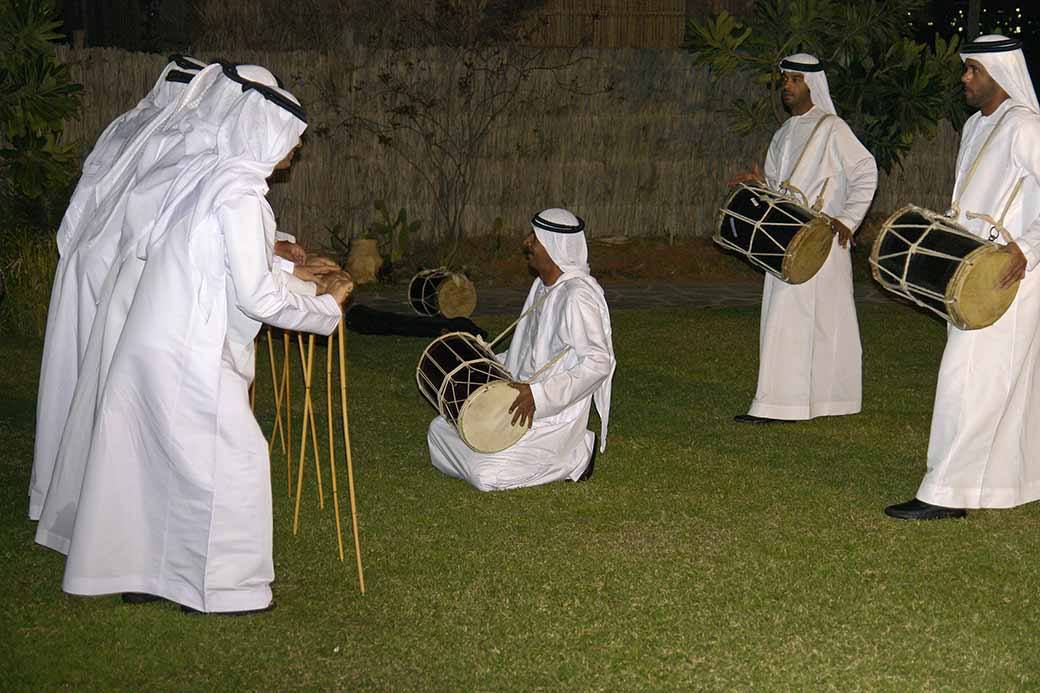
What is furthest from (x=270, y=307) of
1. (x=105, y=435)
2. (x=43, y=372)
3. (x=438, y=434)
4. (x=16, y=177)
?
(x=16, y=177)

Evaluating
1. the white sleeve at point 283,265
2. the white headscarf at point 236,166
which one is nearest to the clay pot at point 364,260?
the white sleeve at point 283,265

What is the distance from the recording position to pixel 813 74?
748 centimetres

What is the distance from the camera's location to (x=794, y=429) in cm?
734

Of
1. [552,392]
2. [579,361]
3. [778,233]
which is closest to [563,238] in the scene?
[579,361]

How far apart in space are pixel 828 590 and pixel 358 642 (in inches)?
69.1

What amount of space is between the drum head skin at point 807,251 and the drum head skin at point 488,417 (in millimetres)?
1950

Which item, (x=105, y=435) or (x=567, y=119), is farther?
(x=567, y=119)

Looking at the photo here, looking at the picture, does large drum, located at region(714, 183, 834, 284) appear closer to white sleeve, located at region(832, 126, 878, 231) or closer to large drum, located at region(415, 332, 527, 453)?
white sleeve, located at region(832, 126, 878, 231)

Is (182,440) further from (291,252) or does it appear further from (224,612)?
(291,252)

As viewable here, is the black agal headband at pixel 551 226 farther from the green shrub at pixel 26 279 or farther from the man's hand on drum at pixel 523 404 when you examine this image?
the green shrub at pixel 26 279

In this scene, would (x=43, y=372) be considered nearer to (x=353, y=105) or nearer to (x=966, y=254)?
(x=966, y=254)

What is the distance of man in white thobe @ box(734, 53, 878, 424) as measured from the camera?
7387 mm

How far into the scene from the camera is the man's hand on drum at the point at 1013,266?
17.6 ft

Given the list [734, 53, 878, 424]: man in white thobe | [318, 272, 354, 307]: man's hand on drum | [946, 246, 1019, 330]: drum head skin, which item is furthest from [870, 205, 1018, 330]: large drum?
[318, 272, 354, 307]: man's hand on drum
